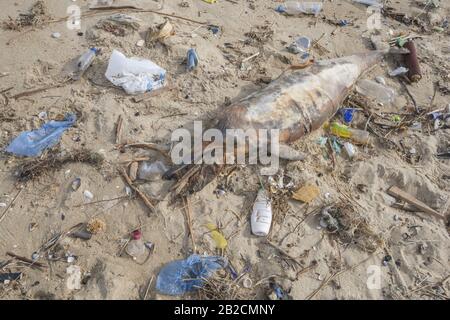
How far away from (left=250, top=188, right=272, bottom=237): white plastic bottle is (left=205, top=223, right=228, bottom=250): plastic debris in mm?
Answer: 246

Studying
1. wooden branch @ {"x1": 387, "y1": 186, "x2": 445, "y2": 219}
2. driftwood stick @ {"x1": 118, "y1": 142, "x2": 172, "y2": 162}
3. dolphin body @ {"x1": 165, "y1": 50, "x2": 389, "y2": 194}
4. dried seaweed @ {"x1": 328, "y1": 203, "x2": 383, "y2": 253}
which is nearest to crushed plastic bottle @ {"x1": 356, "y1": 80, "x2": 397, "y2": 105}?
dolphin body @ {"x1": 165, "y1": 50, "x2": 389, "y2": 194}

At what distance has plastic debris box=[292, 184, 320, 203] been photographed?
3.35 meters

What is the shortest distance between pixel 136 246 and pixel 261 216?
97cm

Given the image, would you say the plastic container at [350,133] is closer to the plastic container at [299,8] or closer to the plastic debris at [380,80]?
the plastic debris at [380,80]

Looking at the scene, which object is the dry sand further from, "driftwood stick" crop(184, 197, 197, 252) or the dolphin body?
the dolphin body

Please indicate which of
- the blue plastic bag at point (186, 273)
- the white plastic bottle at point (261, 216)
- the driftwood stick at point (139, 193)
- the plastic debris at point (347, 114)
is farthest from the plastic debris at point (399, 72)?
the driftwood stick at point (139, 193)

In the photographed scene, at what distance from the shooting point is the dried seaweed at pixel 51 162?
3266 mm

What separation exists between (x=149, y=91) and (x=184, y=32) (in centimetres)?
99

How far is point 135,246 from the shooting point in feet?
9.92

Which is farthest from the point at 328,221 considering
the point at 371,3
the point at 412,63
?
the point at 371,3

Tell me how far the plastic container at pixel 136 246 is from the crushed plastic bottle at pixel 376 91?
282cm

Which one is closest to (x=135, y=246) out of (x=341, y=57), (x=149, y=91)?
(x=149, y=91)
